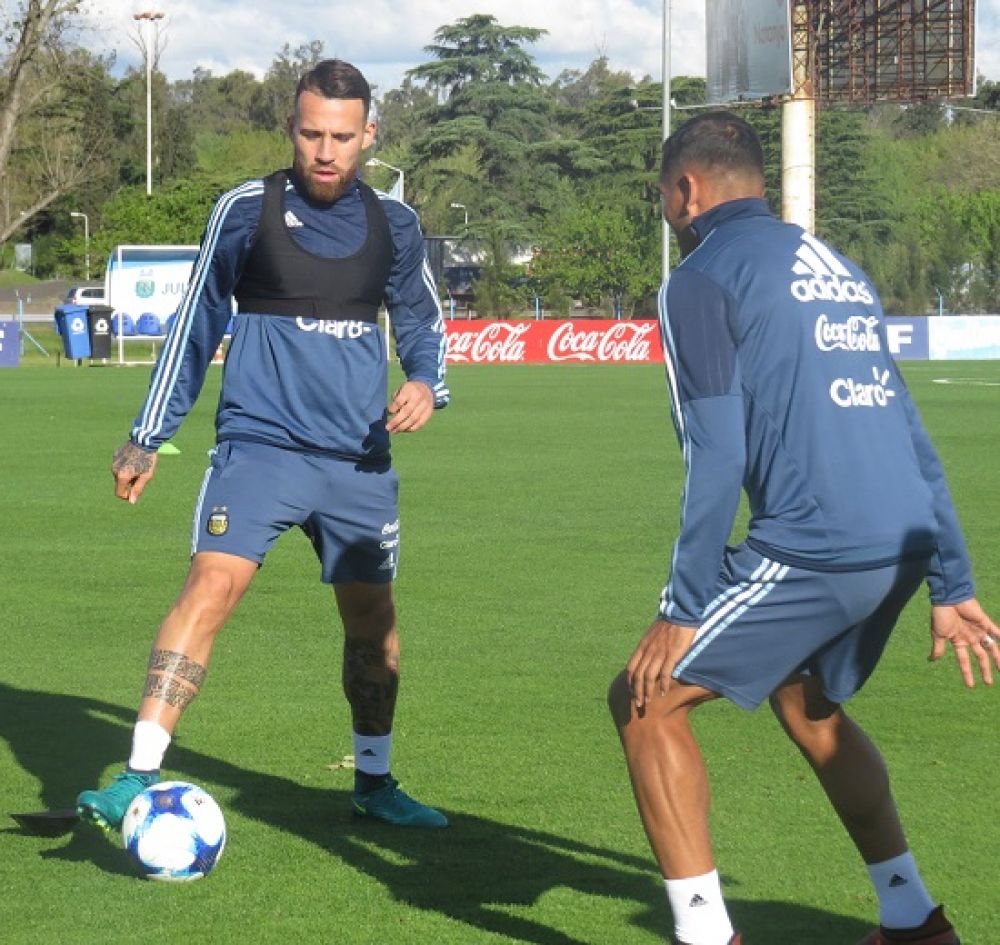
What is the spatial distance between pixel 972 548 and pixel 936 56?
166 feet

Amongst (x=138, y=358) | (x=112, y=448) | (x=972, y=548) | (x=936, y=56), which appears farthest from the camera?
(x=936, y=56)

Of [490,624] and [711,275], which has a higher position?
[711,275]

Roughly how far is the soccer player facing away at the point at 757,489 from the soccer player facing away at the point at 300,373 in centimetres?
171

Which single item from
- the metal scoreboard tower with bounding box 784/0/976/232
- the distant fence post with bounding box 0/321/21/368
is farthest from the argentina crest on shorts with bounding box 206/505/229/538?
the metal scoreboard tower with bounding box 784/0/976/232

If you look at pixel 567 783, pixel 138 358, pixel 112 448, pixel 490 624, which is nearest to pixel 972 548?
pixel 490 624

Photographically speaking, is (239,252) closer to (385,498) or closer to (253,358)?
(253,358)

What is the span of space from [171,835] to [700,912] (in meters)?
1.74

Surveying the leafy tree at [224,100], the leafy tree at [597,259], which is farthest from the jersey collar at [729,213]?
the leafy tree at [224,100]

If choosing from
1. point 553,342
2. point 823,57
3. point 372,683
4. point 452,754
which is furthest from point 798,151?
point 372,683

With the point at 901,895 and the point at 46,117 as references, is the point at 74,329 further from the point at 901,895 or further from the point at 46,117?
the point at 901,895

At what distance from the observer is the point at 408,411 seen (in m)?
5.89

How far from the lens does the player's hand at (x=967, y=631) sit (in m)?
4.52

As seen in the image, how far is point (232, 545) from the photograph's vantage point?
564 centimetres

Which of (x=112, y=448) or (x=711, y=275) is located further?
(x=112, y=448)
